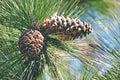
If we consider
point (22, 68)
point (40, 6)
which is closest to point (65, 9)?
point (40, 6)

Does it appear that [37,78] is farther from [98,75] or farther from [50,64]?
[98,75]

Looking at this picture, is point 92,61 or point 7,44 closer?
point 92,61

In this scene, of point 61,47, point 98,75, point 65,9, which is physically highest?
point 65,9

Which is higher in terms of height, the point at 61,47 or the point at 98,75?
the point at 61,47
